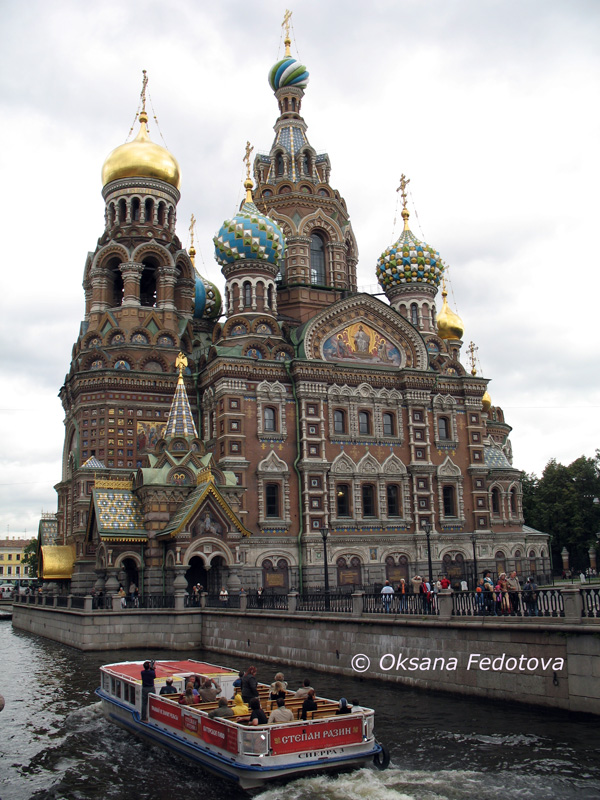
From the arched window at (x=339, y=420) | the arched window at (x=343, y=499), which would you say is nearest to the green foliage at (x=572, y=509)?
the arched window at (x=343, y=499)

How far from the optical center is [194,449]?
33281 mm

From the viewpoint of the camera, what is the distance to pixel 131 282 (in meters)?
40.7

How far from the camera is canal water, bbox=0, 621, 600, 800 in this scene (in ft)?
38.2

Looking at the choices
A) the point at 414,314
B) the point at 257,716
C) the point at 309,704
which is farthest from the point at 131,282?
the point at 257,716

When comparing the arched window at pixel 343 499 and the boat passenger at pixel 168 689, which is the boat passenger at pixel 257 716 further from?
the arched window at pixel 343 499

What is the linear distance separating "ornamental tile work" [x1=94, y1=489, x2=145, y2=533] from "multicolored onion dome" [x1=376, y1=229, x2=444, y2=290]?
19205 millimetres

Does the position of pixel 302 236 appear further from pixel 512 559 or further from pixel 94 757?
pixel 94 757

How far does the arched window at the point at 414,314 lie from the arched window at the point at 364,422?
295 inches

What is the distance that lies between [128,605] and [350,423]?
13356mm

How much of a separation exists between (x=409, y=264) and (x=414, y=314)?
8.77 feet

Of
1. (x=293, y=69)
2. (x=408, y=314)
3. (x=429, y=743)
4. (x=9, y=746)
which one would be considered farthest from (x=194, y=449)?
(x=293, y=69)

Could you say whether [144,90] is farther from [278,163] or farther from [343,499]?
[343,499]

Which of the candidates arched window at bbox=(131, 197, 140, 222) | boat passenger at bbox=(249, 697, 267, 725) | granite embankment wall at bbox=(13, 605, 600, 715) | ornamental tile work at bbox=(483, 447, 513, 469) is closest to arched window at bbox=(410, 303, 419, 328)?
ornamental tile work at bbox=(483, 447, 513, 469)

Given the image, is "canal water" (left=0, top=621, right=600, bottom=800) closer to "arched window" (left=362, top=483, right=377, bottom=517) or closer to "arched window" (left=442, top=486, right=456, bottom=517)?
"arched window" (left=362, top=483, right=377, bottom=517)
